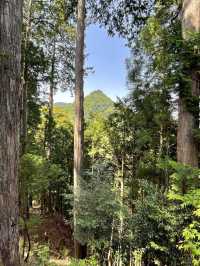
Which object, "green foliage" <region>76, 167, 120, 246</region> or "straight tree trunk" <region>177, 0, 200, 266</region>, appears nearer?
"straight tree trunk" <region>177, 0, 200, 266</region>

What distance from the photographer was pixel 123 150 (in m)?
11.2

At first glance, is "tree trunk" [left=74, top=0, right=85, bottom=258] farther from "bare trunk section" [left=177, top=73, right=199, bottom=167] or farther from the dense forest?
"bare trunk section" [left=177, top=73, right=199, bottom=167]

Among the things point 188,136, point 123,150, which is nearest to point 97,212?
point 188,136

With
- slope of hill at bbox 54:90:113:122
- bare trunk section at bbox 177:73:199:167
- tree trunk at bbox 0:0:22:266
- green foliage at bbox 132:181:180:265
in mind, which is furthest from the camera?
slope of hill at bbox 54:90:113:122

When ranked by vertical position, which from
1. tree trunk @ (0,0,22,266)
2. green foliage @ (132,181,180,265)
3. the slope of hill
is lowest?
green foliage @ (132,181,180,265)

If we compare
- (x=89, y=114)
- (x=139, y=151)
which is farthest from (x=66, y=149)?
(x=139, y=151)

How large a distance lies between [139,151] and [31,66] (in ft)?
16.4

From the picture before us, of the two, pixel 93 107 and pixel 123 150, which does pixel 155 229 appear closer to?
pixel 123 150

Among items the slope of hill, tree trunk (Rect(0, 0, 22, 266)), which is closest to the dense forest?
tree trunk (Rect(0, 0, 22, 266))

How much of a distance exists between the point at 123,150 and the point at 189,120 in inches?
197

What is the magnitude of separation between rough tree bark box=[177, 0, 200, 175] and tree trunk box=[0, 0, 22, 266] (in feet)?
11.2

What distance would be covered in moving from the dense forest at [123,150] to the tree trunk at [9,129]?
0.4 inches

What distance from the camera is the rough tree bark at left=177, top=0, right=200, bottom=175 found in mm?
6293

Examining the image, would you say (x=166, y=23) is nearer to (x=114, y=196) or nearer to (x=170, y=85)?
(x=170, y=85)
